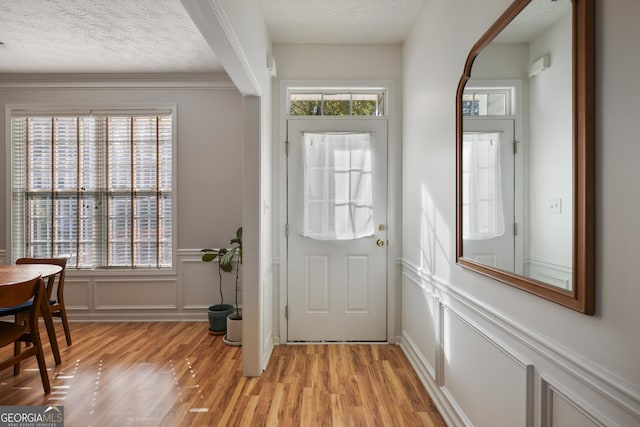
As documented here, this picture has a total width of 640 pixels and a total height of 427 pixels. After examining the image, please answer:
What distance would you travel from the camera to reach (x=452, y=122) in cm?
210

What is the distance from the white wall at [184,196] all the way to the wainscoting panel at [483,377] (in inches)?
104

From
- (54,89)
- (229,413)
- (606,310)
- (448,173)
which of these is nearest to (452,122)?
(448,173)

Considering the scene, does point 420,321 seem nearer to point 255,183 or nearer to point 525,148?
point 255,183

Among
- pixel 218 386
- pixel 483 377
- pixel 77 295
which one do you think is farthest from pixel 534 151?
pixel 77 295

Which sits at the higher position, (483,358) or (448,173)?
(448,173)

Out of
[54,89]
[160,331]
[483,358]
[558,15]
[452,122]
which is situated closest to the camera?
[558,15]

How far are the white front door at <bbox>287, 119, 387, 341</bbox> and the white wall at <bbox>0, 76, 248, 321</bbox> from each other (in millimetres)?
1050

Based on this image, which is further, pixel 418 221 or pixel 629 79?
pixel 418 221

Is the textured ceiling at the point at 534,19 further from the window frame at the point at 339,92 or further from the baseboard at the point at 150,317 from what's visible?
the baseboard at the point at 150,317

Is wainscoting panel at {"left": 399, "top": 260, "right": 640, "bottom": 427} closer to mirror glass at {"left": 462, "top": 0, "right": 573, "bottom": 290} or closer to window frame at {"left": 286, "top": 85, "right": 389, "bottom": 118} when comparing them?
mirror glass at {"left": 462, "top": 0, "right": 573, "bottom": 290}

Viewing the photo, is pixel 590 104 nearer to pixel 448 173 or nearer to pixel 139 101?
pixel 448 173

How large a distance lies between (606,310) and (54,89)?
5.14 m

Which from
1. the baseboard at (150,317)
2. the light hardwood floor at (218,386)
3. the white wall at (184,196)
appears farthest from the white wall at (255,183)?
the baseboard at (150,317)

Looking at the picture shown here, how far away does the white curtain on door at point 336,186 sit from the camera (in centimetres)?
325
